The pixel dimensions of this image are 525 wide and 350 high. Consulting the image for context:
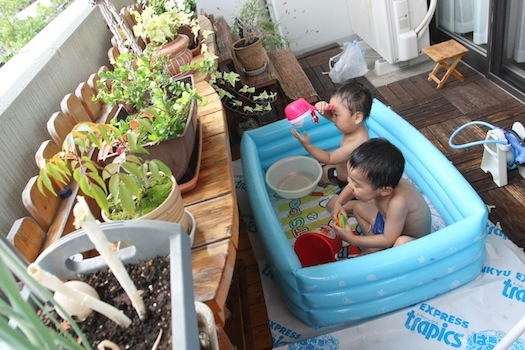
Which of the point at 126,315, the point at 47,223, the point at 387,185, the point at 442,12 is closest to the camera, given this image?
the point at 126,315

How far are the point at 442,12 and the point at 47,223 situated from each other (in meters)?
3.00

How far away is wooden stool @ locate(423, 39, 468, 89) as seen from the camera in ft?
8.00

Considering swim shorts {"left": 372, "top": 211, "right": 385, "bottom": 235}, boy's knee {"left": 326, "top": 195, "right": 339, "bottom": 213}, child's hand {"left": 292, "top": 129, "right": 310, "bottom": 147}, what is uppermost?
child's hand {"left": 292, "top": 129, "right": 310, "bottom": 147}

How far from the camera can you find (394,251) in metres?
1.21

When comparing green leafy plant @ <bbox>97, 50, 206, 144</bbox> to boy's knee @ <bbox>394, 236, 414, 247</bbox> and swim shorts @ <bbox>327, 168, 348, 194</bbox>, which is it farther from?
swim shorts @ <bbox>327, 168, 348, 194</bbox>

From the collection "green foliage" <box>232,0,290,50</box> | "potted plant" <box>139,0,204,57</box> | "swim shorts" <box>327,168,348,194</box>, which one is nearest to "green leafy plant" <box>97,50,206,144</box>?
"potted plant" <box>139,0,204,57</box>

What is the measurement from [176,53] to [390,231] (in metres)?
1.09

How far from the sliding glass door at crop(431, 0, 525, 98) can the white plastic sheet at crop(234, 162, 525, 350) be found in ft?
4.30

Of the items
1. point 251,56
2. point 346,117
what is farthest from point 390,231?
point 251,56

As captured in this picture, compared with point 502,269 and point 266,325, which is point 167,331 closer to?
point 266,325

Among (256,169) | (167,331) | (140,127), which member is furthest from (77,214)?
(256,169)

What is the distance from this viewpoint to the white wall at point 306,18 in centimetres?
334

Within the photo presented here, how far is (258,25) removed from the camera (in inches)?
118

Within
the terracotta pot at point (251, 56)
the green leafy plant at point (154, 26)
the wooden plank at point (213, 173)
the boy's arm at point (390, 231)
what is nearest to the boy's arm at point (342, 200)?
the boy's arm at point (390, 231)
